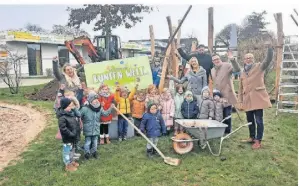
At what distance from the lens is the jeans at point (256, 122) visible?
4441 mm

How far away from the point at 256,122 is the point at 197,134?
0.93 meters

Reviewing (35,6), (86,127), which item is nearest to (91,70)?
(86,127)

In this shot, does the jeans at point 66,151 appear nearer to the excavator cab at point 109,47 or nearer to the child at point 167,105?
the child at point 167,105

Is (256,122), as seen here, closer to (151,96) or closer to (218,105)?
(218,105)

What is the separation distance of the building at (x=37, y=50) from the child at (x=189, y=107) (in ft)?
19.5

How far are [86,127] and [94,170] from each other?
0.62 meters

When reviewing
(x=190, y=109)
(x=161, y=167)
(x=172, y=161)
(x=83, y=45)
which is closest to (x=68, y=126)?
(x=161, y=167)

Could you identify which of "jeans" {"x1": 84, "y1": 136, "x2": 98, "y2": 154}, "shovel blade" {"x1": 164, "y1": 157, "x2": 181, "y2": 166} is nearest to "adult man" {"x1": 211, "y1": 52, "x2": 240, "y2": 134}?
"shovel blade" {"x1": 164, "y1": 157, "x2": 181, "y2": 166}

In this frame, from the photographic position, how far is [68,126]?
12.7 feet

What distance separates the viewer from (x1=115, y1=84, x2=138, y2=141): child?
5059 mm

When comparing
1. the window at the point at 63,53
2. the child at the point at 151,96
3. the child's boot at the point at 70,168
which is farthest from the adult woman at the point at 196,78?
the window at the point at 63,53

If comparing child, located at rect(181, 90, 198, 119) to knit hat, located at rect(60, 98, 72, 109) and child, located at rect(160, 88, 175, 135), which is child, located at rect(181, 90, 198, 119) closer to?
child, located at rect(160, 88, 175, 135)

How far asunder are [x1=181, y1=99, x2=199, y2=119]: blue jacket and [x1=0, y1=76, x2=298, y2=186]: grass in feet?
1.74

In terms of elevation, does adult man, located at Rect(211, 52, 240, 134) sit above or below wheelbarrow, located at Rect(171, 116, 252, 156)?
above
